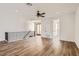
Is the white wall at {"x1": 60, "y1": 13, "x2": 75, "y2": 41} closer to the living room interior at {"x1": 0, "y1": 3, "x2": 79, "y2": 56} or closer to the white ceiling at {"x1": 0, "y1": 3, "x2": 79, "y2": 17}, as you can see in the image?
the living room interior at {"x1": 0, "y1": 3, "x2": 79, "y2": 56}

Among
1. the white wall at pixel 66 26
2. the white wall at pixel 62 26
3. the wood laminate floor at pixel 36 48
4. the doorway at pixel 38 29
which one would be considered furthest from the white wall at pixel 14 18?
the white wall at pixel 66 26

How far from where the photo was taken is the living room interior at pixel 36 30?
2650 mm

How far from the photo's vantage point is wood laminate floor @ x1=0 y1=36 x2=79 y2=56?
260 cm

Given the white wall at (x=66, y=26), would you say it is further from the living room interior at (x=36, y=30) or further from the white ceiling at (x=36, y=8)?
the white ceiling at (x=36, y=8)

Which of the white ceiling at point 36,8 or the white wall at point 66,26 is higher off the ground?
the white ceiling at point 36,8

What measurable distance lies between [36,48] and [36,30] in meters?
0.46

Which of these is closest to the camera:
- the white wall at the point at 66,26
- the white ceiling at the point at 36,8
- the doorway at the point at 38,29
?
the white ceiling at the point at 36,8

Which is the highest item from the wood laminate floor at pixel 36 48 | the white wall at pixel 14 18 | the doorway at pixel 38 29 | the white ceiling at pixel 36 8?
the white ceiling at pixel 36 8

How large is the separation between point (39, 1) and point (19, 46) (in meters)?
1.20

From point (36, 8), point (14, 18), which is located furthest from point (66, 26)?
point (14, 18)

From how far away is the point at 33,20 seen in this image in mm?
2924

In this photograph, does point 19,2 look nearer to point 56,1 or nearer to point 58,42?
point 56,1

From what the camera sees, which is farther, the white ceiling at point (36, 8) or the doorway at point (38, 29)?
the doorway at point (38, 29)

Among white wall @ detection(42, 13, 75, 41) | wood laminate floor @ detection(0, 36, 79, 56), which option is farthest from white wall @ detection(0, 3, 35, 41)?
white wall @ detection(42, 13, 75, 41)
